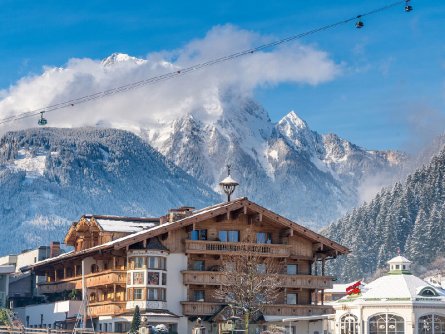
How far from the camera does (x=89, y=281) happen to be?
333ft

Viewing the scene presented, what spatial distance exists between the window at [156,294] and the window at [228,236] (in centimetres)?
717

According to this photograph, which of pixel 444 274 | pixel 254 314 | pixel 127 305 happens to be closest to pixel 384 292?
pixel 254 314

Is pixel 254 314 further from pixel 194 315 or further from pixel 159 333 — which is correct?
pixel 159 333

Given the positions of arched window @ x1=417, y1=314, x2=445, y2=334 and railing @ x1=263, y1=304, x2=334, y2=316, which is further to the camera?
railing @ x1=263, y1=304, x2=334, y2=316

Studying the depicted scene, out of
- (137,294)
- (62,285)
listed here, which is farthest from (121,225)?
(137,294)

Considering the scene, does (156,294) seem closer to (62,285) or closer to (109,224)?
(109,224)

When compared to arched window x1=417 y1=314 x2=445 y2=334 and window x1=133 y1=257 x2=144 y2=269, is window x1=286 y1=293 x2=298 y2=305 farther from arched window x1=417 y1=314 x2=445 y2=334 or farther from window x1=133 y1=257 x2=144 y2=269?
arched window x1=417 y1=314 x2=445 y2=334

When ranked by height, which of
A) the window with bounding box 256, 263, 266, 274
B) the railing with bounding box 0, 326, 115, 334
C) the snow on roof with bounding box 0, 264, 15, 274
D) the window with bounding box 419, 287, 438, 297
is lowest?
the railing with bounding box 0, 326, 115, 334

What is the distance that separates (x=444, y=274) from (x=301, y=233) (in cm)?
10180

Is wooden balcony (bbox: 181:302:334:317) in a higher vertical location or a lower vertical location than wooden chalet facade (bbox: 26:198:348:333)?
lower

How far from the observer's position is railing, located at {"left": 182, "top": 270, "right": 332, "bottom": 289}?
316ft

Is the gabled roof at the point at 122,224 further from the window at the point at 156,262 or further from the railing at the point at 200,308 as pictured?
the railing at the point at 200,308

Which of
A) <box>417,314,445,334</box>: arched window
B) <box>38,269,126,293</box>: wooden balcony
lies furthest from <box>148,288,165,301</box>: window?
<box>417,314,445,334</box>: arched window

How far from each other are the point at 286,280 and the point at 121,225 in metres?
17.2
